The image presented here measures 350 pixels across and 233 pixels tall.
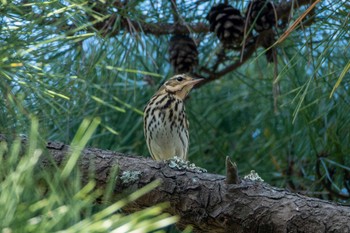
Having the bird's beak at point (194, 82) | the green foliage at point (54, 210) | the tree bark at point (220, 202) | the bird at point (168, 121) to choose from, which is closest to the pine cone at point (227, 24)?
the bird's beak at point (194, 82)

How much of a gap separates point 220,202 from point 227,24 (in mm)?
825

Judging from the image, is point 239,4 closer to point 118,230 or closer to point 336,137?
point 336,137

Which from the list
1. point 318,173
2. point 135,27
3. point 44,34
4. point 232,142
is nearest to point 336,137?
point 318,173

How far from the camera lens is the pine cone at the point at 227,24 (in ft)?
9.12

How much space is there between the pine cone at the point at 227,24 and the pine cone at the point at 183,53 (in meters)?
0.13

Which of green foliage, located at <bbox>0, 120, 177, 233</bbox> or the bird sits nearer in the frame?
green foliage, located at <bbox>0, 120, 177, 233</bbox>

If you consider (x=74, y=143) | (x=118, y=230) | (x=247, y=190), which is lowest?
(x=247, y=190)

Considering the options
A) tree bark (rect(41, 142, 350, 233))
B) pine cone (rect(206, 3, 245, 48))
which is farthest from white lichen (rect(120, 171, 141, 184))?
pine cone (rect(206, 3, 245, 48))

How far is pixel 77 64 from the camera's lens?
2.71 meters

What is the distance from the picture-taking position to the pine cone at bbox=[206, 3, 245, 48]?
2779 millimetres

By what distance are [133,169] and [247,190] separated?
31 centimetres

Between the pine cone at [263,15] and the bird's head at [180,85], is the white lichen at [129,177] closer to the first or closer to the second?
the pine cone at [263,15]

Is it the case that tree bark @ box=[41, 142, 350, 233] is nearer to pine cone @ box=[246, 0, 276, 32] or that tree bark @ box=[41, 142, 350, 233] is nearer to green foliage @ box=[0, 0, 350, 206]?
green foliage @ box=[0, 0, 350, 206]

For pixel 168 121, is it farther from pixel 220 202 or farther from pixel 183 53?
pixel 220 202
